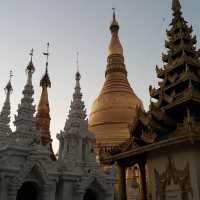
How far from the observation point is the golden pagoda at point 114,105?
104 ft

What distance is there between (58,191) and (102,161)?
300 cm

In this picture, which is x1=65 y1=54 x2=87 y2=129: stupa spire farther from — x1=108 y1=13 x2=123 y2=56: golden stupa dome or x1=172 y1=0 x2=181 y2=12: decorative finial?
x1=108 y1=13 x2=123 y2=56: golden stupa dome

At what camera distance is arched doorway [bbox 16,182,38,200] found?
16.2 m

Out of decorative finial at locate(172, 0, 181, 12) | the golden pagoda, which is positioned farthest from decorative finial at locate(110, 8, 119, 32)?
decorative finial at locate(172, 0, 181, 12)


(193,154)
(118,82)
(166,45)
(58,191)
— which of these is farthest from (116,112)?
(193,154)

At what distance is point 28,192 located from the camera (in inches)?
646

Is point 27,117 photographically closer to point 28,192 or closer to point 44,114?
point 28,192

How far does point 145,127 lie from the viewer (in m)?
17.4

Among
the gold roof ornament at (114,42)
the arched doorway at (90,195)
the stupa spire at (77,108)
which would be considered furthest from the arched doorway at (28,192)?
the gold roof ornament at (114,42)

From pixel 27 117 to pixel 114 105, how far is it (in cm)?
1556

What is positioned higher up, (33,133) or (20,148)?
(33,133)

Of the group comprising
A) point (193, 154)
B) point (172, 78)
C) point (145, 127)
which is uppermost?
point (172, 78)

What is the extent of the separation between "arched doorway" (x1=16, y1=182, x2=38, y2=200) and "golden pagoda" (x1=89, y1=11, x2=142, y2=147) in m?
14.5

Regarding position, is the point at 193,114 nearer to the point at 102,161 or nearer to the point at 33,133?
the point at 102,161
